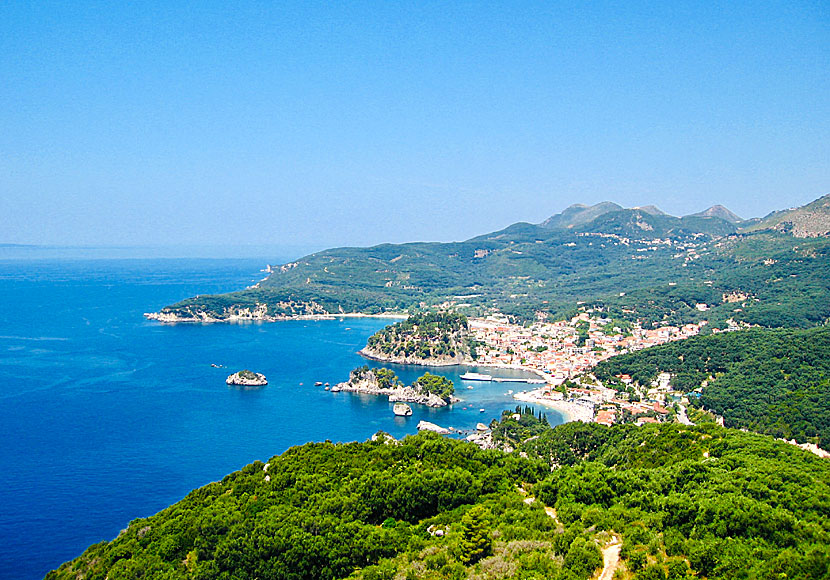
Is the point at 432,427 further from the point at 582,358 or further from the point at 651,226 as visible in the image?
the point at 651,226

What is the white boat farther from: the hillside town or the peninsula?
the peninsula

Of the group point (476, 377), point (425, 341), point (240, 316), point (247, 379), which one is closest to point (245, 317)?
point (240, 316)

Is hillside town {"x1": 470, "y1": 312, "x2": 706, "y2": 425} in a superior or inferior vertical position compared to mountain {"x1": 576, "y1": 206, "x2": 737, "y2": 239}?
inferior

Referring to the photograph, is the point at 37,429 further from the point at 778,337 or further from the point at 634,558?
the point at 778,337

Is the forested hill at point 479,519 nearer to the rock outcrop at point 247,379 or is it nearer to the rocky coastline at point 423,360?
the rock outcrop at point 247,379

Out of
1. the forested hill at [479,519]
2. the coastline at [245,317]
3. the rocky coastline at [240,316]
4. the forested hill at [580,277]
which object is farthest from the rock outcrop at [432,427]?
the rocky coastline at [240,316]

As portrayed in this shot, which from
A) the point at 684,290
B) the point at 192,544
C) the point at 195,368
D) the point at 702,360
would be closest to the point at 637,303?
the point at 684,290

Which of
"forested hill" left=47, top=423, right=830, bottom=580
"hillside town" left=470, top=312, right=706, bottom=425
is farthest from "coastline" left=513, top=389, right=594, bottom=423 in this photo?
"forested hill" left=47, top=423, right=830, bottom=580
